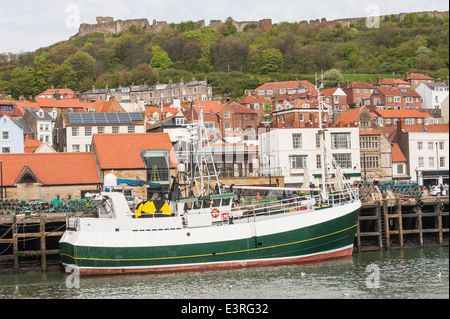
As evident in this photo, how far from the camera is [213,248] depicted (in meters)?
32.9

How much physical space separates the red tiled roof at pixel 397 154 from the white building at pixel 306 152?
691 centimetres

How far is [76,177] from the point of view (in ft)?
148

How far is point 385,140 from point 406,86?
5697 centimetres

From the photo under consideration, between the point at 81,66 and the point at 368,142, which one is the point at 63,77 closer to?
the point at 81,66

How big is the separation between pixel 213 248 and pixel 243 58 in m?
132

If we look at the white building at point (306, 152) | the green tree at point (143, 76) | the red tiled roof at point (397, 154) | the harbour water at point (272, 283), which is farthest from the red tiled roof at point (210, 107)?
the harbour water at point (272, 283)

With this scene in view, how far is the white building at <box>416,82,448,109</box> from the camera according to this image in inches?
4456

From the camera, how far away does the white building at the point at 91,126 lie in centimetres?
6053

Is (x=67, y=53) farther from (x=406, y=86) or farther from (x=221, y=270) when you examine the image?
(x=221, y=270)

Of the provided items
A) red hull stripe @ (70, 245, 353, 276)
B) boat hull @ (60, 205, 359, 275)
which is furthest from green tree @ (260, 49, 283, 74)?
red hull stripe @ (70, 245, 353, 276)

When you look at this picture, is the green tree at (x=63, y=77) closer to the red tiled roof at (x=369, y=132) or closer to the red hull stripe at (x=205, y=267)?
the red tiled roof at (x=369, y=132)

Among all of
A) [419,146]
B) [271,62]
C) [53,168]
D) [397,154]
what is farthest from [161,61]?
[53,168]

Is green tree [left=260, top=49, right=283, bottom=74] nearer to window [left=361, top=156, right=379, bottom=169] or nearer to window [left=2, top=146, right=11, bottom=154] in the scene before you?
window [left=361, top=156, right=379, bottom=169]
